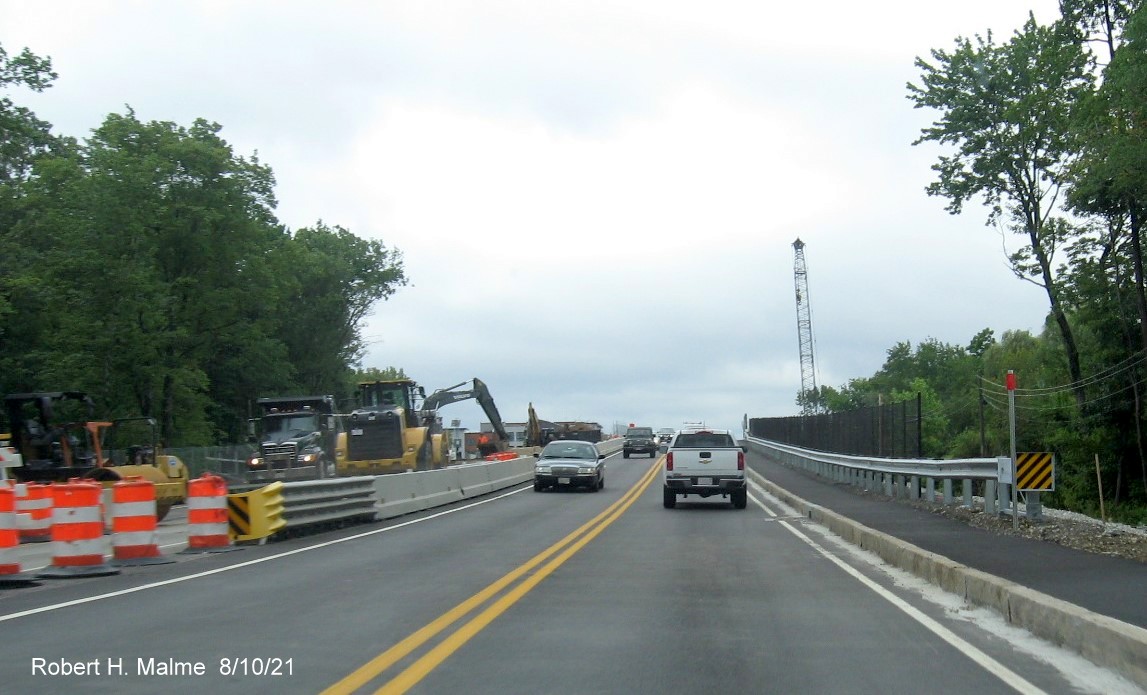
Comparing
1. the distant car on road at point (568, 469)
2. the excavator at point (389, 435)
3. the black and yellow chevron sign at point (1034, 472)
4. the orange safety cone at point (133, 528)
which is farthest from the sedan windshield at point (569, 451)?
the orange safety cone at point (133, 528)

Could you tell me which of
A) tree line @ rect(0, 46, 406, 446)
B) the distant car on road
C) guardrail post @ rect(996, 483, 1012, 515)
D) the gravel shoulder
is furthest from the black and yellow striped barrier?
tree line @ rect(0, 46, 406, 446)

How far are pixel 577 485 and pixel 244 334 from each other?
25378 mm

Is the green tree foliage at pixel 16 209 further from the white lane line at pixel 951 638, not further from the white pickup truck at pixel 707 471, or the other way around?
the white lane line at pixel 951 638

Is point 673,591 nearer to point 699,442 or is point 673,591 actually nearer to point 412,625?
point 412,625

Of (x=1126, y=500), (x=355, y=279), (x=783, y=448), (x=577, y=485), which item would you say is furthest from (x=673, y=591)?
(x=355, y=279)

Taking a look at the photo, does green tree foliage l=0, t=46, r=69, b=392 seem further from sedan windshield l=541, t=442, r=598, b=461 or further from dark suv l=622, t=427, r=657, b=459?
dark suv l=622, t=427, r=657, b=459

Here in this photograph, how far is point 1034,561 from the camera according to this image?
41.9 ft

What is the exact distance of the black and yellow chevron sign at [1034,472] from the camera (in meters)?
17.1

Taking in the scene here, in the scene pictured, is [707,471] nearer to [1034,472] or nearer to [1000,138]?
[1034,472]

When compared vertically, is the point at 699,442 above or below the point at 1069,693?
above

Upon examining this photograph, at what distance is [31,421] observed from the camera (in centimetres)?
2347

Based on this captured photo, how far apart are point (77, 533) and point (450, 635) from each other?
6423 mm

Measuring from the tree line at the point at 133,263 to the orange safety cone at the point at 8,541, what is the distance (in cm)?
2878

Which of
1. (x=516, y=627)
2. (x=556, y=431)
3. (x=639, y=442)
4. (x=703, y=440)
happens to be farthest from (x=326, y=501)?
(x=556, y=431)
